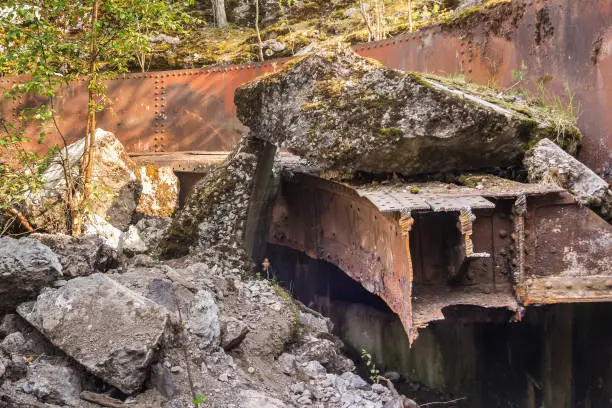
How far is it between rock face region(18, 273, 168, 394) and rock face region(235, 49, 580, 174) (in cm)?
195

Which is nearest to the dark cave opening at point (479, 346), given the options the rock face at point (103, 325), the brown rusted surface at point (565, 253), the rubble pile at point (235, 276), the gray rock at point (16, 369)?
the brown rusted surface at point (565, 253)

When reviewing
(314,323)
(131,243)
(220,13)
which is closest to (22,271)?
(314,323)

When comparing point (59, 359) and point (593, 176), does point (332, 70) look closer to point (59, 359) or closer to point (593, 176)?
point (593, 176)

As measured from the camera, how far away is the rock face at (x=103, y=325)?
321 cm

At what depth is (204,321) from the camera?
159 inches

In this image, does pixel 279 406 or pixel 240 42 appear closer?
pixel 279 406

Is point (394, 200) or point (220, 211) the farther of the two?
point (220, 211)

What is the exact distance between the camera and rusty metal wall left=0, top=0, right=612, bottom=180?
15.1ft

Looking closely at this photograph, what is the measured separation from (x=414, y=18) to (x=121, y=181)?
8.19m

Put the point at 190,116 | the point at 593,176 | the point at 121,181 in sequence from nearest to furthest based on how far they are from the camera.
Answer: the point at 593,176 → the point at 121,181 → the point at 190,116

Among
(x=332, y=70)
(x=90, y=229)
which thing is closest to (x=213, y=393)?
(x=332, y=70)

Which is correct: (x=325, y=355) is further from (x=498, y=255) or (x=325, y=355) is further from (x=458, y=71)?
(x=458, y=71)

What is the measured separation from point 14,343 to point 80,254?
37.0 inches

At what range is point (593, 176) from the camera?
13.4 feet
